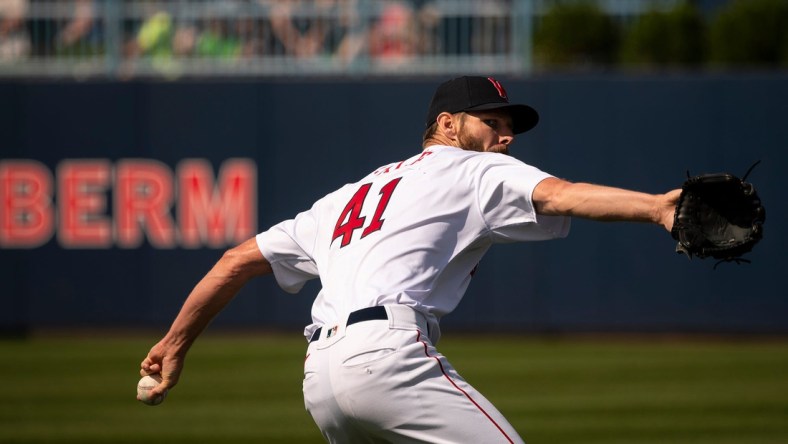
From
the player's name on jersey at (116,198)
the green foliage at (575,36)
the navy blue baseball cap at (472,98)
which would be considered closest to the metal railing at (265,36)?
the green foliage at (575,36)

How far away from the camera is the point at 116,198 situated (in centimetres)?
1403

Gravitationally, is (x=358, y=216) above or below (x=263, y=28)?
below

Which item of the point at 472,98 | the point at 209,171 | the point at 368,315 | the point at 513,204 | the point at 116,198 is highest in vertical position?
the point at 472,98

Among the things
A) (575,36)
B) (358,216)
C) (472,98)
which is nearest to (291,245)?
(358,216)

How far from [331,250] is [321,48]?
1075 cm

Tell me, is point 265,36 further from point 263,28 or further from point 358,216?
point 358,216

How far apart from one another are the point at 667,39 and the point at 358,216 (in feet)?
36.5

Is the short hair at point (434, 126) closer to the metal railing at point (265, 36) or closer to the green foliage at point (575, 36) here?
the metal railing at point (265, 36)

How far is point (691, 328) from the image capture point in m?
13.5

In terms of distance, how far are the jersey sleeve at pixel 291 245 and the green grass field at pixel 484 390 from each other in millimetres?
3884

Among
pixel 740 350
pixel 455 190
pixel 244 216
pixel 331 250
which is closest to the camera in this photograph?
pixel 455 190

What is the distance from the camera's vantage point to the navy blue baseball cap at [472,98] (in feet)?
13.0

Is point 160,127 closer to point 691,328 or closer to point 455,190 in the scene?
point 691,328

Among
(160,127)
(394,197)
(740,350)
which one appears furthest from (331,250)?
(160,127)
